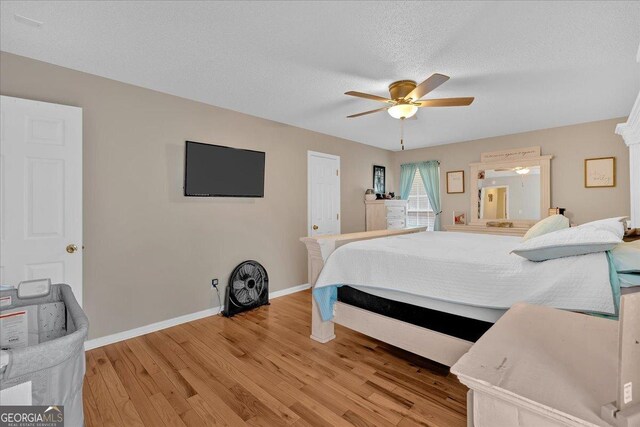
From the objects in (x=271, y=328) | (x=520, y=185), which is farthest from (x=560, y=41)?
(x=271, y=328)

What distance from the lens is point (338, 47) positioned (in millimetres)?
2131

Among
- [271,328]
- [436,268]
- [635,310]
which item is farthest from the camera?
[271,328]

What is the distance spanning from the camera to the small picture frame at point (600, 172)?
12.3 ft

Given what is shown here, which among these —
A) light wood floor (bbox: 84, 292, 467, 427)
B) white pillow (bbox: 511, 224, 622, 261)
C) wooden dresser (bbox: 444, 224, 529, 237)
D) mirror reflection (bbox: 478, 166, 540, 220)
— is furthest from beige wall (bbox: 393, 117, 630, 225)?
light wood floor (bbox: 84, 292, 467, 427)

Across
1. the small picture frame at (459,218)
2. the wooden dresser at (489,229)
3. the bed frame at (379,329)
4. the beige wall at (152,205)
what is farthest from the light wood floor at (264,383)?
the small picture frame at (459,218)

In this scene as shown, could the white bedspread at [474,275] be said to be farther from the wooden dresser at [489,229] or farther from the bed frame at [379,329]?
the wooden dresser at [489,229]

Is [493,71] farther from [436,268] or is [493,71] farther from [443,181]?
[443,181]

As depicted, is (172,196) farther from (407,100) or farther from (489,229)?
(489,229)

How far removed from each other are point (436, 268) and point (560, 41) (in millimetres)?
1818

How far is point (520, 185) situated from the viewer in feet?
14.7

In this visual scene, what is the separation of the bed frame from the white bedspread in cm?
19

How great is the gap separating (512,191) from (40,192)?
18.5ft

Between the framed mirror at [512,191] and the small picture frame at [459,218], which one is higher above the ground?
the framed mirror at [512,191]

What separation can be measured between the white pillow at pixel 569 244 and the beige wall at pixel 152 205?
286cm
